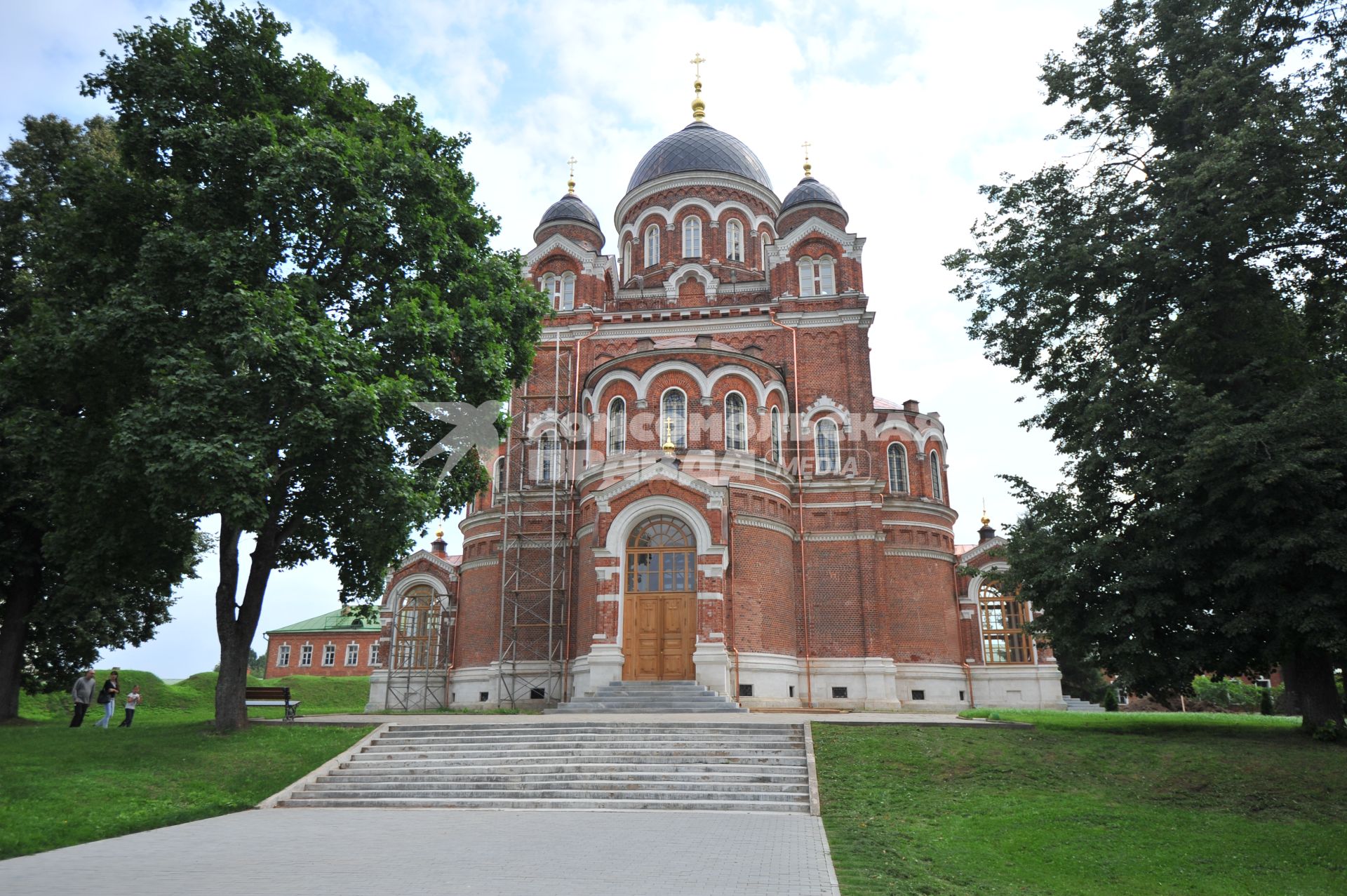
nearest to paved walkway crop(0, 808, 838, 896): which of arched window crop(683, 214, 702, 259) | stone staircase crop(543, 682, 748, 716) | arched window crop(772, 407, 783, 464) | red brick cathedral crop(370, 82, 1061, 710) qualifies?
stone staircase crop(543, 682, 748, 716)

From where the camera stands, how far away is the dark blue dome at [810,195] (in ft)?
105

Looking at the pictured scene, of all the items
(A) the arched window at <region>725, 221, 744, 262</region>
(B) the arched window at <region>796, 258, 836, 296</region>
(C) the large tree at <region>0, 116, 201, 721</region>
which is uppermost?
(A) the arched window at <region>725, 221, 744, 262</region>

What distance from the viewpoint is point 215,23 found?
16.4 metres

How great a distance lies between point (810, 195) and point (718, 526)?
14870 millimetres

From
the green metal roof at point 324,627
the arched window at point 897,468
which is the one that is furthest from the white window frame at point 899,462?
the green metal roof at point 324,627

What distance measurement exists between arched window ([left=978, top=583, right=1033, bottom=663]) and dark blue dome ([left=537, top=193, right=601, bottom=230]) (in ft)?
62.9

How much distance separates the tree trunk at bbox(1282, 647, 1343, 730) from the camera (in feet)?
51.6

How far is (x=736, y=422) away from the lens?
26.1m

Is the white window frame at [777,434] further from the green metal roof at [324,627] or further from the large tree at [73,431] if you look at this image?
the green metal roof at [324,627]

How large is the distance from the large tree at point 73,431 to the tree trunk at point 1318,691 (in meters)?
20.0

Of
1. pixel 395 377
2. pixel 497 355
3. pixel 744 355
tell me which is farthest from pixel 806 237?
pixel 395 377

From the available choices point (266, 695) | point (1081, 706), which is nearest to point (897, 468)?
point (1081, 706)

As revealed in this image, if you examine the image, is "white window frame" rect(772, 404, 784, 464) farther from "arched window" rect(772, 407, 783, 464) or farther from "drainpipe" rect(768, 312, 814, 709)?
"drainpipe" rect(768, 312, 814, 709)

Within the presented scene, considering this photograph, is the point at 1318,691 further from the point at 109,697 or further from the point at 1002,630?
the point at 109,697
